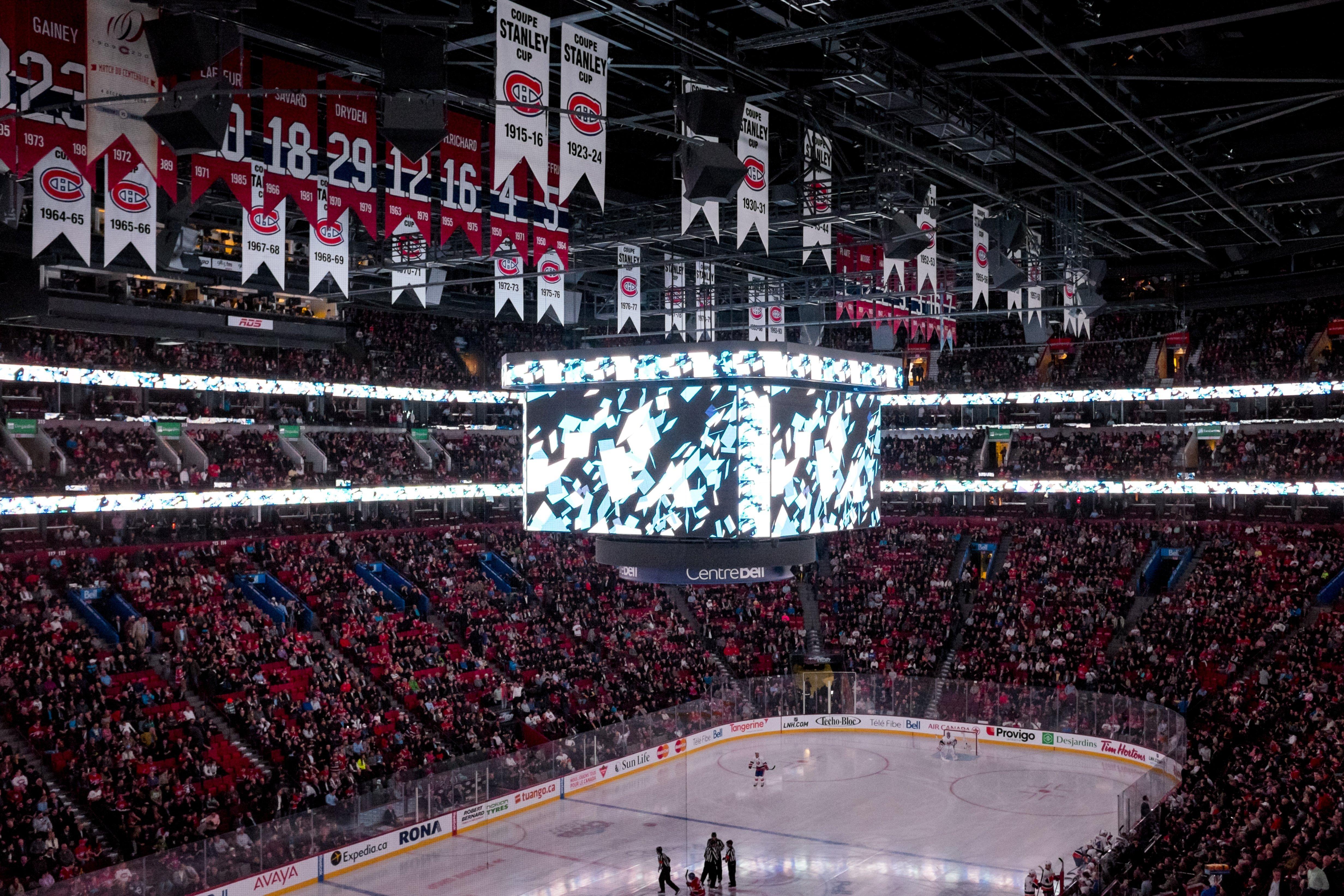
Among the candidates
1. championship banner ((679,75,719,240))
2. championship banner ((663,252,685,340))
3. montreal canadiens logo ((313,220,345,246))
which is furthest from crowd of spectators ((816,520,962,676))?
montreal canadiens logo ((313,220,345,246))

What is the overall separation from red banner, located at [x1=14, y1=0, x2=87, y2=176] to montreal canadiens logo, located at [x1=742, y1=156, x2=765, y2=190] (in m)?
8.82

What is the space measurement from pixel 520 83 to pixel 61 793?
16447mm

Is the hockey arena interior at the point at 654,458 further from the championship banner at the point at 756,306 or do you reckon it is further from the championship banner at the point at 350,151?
the championship banner at the point at 756,306

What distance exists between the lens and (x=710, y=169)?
1319 centimetres

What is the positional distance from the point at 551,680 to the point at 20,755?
46.1 ft

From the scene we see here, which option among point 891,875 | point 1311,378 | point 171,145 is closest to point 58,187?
point 171,145

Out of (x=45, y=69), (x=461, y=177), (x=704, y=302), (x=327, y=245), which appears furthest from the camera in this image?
(x=704, y=302)

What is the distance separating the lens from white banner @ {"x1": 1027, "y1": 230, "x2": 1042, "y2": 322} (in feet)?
83.0

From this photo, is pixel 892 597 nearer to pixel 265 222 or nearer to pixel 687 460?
pixel 687 460

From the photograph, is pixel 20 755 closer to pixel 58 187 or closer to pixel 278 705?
pixel 278 705

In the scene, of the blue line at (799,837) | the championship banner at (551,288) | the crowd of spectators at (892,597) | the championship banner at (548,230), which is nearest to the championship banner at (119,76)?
the championship banner at (548,230)

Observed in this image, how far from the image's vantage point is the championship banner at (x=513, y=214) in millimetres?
18281

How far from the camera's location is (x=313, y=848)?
72.1 ft

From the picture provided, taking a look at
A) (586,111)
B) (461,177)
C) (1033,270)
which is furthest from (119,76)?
(1033,270)
